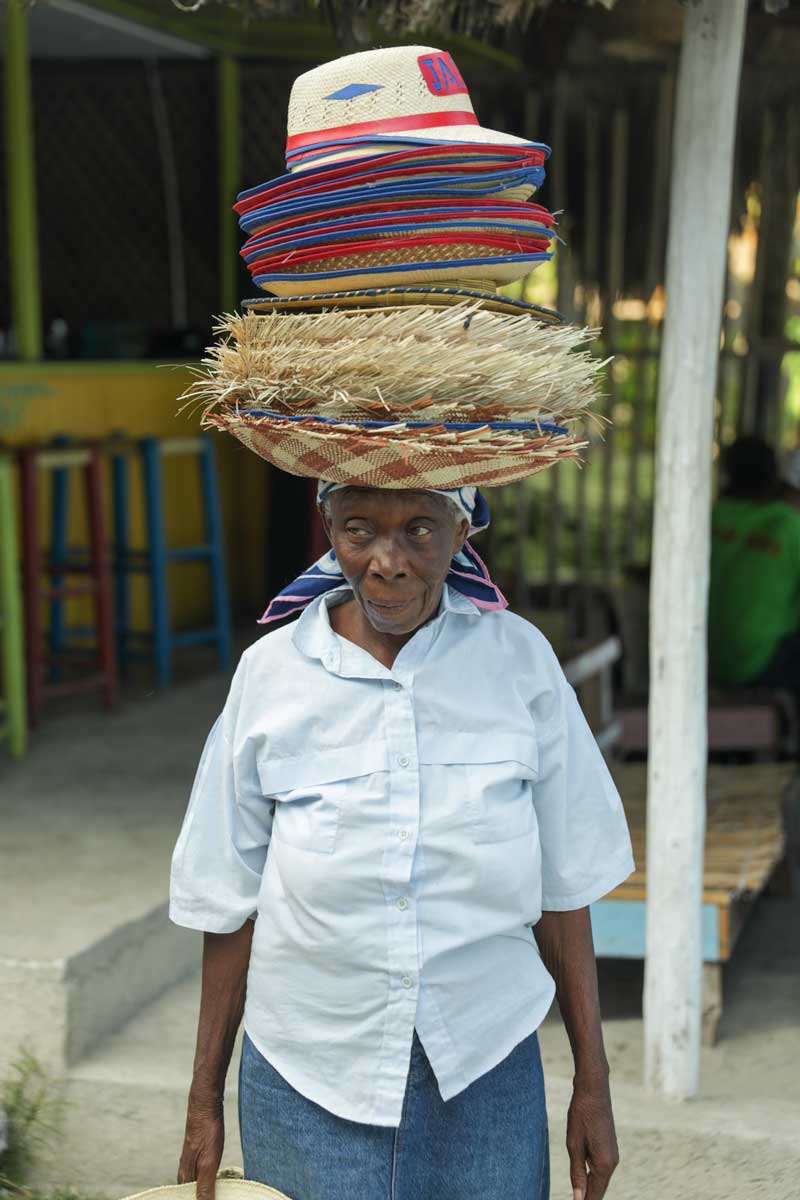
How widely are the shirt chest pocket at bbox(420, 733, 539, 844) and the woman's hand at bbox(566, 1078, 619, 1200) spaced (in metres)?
0.39

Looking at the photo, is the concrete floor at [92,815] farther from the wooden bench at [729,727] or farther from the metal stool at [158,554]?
the wooden bench at [729,727]

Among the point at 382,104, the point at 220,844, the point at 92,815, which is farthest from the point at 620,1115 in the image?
the point at 382,104

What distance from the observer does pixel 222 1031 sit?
1.99 metres

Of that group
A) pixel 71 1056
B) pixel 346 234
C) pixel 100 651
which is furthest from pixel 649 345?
pixel 346 234

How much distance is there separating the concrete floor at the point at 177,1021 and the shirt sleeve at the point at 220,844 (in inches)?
53.0

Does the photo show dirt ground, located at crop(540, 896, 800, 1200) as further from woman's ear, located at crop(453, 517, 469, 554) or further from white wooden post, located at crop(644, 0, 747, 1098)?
woman's ear, located at crop(453, 517, 469, 554)

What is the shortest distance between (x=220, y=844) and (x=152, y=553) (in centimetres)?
432

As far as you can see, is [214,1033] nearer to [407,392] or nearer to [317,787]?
[317,787]

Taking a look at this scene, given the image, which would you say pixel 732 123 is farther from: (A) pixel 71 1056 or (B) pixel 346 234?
(A) pixel 71 1056

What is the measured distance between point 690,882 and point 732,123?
1506 millimetres

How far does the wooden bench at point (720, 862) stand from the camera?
11.4 ft

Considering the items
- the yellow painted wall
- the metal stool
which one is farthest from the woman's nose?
the metal stool

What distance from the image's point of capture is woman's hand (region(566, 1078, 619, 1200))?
1994 millimetres

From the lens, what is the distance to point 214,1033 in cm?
199
